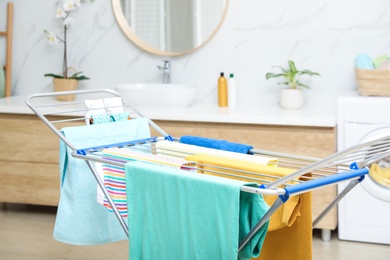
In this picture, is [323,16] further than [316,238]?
Yes

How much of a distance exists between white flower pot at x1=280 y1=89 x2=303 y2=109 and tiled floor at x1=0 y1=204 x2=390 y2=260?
78 cm

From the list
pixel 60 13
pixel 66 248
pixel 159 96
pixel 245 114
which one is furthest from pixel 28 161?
pixel 245 114

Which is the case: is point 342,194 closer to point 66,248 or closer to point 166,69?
point 66,248

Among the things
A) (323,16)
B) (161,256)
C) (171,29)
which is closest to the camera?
(161,256)

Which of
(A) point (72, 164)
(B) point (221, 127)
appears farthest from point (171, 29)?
(A) point (72, 164)

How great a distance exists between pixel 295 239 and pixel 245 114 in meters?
1.67

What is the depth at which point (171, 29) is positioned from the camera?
4.38 m

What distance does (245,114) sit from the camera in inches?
150

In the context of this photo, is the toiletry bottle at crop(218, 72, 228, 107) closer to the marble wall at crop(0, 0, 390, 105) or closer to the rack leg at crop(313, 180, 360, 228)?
the marble wall at crop(0, 0, 390, 105)

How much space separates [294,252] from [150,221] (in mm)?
502

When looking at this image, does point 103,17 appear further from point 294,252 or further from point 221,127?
point 294,252

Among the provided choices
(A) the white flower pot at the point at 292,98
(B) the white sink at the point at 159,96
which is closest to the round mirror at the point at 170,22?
(B) the white sink at the point at 159,96

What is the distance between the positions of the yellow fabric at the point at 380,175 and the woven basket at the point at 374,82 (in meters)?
0.41

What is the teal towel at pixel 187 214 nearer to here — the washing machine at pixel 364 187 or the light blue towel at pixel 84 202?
the light blue towel at pixel 84 202
